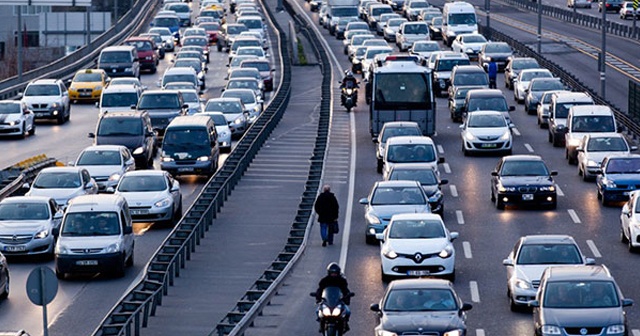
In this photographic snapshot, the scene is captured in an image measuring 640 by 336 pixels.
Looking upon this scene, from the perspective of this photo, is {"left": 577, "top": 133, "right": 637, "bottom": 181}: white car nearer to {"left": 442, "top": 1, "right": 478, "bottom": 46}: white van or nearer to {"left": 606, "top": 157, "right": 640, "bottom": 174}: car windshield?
{"left": 606, "top": 157, "right": 640, "bottom": 174}: car windshield

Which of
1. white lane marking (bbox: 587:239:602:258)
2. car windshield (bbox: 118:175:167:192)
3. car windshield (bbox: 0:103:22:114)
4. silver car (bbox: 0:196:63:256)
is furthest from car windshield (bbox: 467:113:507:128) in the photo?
silver car (bbox: 0:196:63:256)

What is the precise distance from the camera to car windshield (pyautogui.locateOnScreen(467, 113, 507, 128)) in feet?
174

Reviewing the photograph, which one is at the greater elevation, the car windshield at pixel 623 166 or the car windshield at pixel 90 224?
the car windshield at pixel 623 166

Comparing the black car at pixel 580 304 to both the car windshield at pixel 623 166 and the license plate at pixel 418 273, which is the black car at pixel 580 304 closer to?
the license plate at pixel 418 273

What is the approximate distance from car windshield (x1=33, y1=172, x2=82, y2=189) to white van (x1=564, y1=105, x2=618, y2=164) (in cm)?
1685

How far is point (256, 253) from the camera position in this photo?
38094mm

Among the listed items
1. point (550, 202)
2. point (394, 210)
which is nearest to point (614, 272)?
point (394, 210)

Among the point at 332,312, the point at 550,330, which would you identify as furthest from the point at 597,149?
the point at 332,312

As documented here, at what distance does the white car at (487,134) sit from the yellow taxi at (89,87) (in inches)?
914

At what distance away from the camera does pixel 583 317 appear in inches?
981

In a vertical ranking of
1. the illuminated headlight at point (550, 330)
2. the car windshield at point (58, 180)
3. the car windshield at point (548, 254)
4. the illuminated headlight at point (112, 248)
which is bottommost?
the illuminated headlight at point (112, 248)

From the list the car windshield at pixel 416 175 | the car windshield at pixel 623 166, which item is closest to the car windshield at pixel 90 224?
the car windshield at pixel 416 175

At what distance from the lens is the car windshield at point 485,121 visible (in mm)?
53062

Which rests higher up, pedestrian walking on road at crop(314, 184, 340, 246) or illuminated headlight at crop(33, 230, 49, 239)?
pedestrian walking on road at crop(314, 184, 340, 246)
